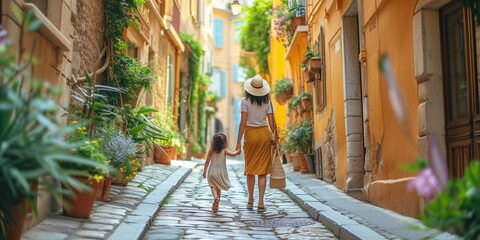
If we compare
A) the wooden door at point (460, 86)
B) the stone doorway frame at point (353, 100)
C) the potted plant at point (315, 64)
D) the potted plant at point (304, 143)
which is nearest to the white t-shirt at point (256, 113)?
the stone doorway frame at point (353, 100)

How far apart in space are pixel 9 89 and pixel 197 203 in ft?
17.5

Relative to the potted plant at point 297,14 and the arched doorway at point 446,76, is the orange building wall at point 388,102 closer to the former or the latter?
the arched doorway at point 446,76

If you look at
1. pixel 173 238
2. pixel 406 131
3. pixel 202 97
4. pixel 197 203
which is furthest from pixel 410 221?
pixel 202 97

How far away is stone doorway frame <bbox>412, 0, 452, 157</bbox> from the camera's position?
20.2 feet

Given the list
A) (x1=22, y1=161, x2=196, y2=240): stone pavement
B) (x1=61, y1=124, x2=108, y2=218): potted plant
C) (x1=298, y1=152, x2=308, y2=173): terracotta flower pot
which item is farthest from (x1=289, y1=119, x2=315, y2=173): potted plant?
(x1=61, y1=124, x2=108, y2=218): potted plant

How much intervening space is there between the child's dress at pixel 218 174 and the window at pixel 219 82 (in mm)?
31466

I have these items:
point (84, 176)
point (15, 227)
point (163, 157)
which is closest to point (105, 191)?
point (84, 176)

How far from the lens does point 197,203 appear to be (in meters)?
8.31

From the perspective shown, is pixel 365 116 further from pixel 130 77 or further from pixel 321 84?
pixel 130 77

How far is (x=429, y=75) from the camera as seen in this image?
621 centimetres

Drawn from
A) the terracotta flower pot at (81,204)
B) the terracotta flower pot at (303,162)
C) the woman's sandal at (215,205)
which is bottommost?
the woman's sandal at (215,205)

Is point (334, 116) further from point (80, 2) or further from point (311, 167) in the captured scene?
point (80, 2)

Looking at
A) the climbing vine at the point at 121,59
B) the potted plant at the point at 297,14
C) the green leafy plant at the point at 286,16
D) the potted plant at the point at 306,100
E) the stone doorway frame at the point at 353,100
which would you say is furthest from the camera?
the green leafy plant at the point at 286,16

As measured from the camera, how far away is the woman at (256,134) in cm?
800
